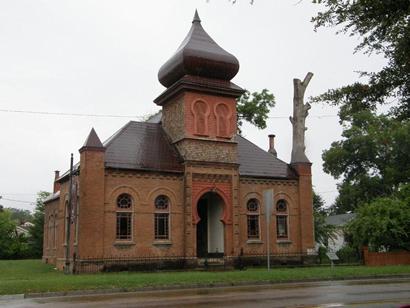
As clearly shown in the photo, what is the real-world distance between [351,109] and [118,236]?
18.6 metres

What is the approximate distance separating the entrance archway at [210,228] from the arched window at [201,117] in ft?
11.9

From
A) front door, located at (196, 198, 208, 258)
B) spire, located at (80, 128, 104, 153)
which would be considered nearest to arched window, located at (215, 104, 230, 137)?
front door, located at (196, 198, 208, 258)

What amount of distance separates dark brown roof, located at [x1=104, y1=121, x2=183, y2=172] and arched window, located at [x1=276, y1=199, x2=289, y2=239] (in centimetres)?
696

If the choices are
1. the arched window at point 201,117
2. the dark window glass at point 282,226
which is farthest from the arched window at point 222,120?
the dark window glass at point 282,226

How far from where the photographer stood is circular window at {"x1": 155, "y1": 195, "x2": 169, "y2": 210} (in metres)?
27.9

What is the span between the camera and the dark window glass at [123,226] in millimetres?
26797

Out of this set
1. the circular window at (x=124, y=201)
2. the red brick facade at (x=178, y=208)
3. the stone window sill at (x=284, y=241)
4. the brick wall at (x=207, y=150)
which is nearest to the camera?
the red brick facade at (x=178, y=208)

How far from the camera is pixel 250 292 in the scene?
52.7 feet

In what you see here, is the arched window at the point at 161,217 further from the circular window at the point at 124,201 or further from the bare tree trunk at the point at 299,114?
the bare tree trunk at the point at 299,114

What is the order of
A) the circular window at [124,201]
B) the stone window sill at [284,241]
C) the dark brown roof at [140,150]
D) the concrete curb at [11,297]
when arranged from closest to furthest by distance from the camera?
the concrete curb at [11,297] < the circular window at [124,201] < the dark brown roof at [140,150] < the stone window sill at [284,241]

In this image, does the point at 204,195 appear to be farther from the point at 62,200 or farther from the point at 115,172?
the point at 62,200

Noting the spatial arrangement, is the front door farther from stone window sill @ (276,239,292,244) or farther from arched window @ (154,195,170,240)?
stone window sill @ (276,239,292,244)

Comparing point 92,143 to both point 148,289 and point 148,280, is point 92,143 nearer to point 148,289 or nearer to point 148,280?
point 148,280

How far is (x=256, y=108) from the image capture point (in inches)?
1730
